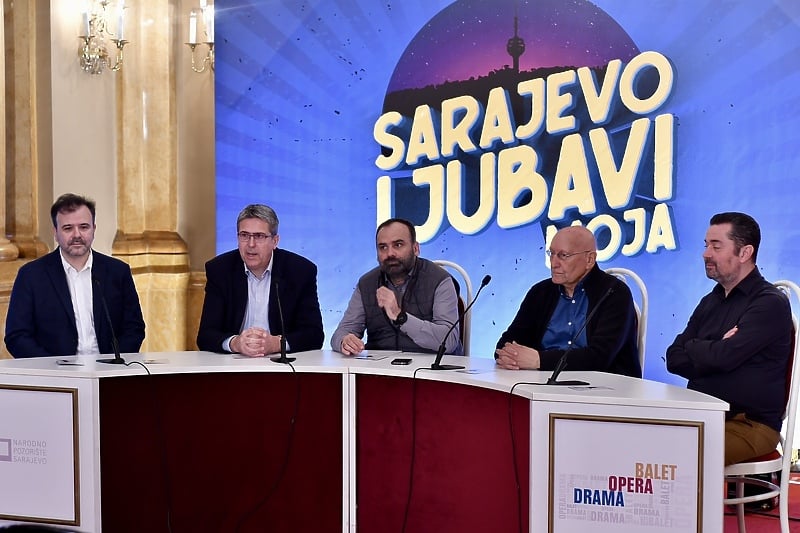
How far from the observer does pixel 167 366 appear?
288 cm

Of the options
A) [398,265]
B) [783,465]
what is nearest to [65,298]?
[398,265]

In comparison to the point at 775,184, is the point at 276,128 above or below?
above

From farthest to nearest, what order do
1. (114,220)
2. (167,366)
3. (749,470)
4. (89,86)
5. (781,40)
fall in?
1. (114,220)
2. (89,86)
3. (781,40)
4. (167,366)
5. (749,470)

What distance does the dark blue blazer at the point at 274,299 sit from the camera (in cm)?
344

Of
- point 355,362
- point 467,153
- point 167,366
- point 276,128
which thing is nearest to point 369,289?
point 355,362

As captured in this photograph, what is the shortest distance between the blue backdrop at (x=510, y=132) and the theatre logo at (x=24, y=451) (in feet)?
7.75

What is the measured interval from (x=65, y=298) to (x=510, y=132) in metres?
2.35

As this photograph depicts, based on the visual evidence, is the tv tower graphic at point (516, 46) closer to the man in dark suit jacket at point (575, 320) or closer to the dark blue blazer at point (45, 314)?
the man in dark suit jacket at point (575, 320)

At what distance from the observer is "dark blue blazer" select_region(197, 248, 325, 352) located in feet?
11.3

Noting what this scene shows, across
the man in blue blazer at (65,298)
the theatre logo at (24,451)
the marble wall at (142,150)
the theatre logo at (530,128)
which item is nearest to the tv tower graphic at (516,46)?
the theatre logo at (530,128)

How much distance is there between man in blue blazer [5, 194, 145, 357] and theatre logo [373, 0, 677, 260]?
1.84 meters

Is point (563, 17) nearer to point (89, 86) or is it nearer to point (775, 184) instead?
point (775, 184)

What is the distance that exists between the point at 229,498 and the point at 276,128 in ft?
8.32

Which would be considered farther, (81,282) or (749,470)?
(81,282)
